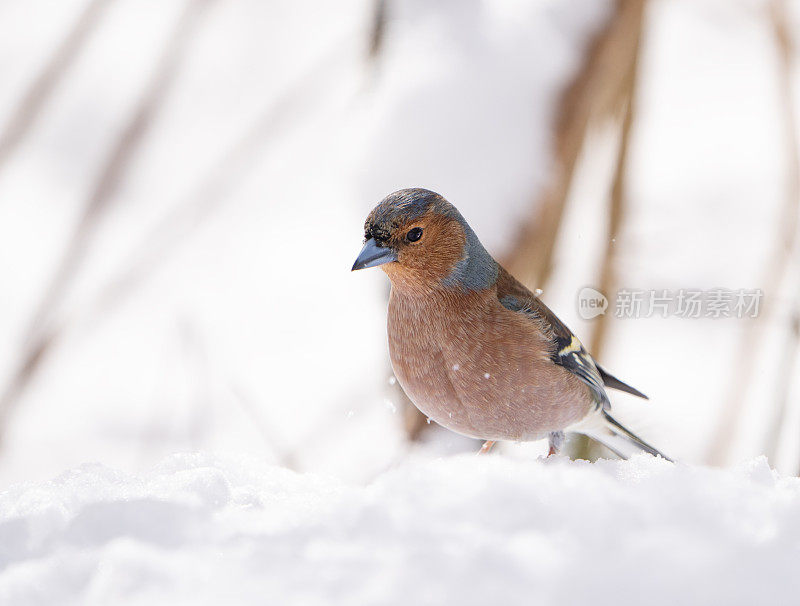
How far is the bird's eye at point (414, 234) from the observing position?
147 cm

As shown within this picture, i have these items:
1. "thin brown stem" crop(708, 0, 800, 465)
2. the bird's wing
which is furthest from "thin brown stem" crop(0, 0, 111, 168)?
"thin brown stem" crop(708, 0, 800, 465)

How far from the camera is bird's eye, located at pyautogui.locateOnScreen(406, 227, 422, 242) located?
1.47 metres

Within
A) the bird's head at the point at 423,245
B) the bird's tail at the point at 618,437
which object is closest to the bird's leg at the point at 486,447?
the bird's tail at the point at 618,437

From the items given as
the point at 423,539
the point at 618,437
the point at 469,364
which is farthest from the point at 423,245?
the point at 618,437

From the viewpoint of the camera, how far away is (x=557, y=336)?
1.78 metres

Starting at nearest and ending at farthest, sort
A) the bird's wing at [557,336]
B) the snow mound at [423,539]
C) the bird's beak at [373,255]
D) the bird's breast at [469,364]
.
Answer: the snow mound at [423,539] < the bird's beak at [373,255] < the bird's breast at [469,364] < the bird's wing at [557,336]

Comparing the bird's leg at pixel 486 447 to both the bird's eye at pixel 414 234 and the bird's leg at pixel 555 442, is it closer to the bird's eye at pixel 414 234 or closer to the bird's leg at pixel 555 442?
the bird's leg at pixel 555 442

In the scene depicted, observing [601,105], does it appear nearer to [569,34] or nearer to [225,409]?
[569,34]

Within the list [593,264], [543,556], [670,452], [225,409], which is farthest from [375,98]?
[543,556]

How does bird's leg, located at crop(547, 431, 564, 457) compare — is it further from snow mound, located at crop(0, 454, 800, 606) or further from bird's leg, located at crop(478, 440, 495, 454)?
snow mound, located at crop(0, 454, 800, 606)

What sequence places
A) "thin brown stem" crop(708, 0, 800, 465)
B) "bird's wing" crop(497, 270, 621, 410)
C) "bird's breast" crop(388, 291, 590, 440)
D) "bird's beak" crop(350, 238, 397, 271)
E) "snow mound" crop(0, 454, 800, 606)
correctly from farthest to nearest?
"thin brown stem" crop(708, 0, 800, 465)
"bird's wing" crop(497, 270, 621, 410)
"bird's breast" crop(388, 291, 590, 440)
"bird's beak" crop(350, 238, 397, 271)
"snow mound" crop(0, 454, 800, 606)

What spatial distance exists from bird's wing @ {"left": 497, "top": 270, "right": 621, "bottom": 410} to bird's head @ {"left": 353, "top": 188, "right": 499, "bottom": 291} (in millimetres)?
68

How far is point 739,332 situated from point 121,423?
1.99m

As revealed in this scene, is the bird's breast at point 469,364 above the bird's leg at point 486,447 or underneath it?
above
